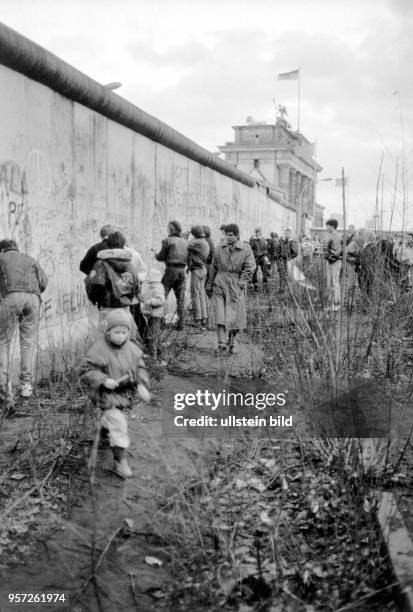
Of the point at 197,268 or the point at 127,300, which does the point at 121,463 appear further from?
the point at 197,268

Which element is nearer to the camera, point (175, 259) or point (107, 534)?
point (107, 534)

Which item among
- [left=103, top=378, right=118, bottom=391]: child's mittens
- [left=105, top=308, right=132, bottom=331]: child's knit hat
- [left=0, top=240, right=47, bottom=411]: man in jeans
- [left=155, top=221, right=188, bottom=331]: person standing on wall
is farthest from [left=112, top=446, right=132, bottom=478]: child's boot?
[left=155, top=221, right=188, bottom=331]: person standing on wall

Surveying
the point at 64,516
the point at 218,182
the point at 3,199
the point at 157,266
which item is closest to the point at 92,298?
the point at 3,199

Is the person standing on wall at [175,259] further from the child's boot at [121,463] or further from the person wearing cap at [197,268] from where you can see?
the child's boot at [121,463]

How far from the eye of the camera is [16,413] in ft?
22.8

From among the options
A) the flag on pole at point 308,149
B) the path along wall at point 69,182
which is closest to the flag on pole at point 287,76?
the path along wall at point 69,182

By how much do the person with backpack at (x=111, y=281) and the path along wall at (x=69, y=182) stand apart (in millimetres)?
554

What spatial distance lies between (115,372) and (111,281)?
2913mm

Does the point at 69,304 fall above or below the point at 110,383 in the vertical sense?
above

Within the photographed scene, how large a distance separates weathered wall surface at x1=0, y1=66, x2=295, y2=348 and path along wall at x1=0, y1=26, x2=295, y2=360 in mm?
11

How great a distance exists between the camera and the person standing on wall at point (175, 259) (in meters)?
11.7

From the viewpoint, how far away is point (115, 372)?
530 cm

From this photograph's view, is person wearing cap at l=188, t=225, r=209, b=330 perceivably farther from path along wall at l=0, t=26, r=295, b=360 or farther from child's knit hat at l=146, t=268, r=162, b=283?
child's knit hat at l=146, t=268, r=162, b=283

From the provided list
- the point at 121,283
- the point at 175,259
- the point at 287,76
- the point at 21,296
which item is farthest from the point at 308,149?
the point at 287,76
